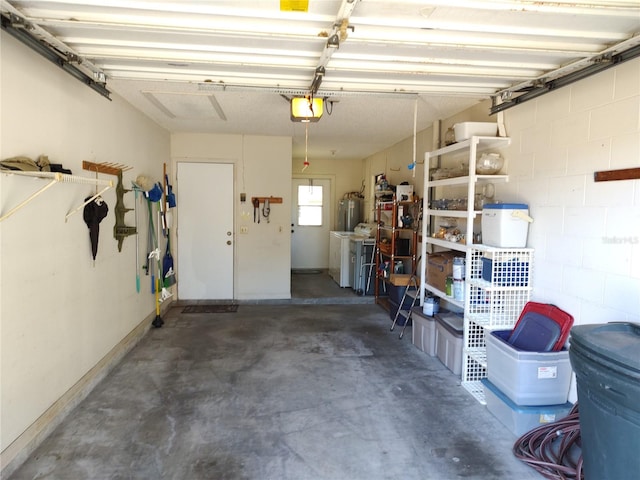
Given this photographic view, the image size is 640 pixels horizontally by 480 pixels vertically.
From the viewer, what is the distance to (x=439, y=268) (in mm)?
3615

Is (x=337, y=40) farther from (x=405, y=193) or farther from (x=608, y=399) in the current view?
(x=405, y=193)

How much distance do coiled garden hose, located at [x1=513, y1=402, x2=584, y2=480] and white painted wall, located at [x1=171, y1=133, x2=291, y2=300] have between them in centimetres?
393

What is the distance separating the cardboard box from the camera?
3488 mm

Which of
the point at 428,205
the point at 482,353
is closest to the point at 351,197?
the point at 428,205

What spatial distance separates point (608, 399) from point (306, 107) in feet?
9.12

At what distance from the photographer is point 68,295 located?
262cm

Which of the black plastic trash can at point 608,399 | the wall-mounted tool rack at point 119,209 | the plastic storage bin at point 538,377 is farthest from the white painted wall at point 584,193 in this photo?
the wall-mounted tool rack at point 119,209

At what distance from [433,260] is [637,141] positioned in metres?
1.96

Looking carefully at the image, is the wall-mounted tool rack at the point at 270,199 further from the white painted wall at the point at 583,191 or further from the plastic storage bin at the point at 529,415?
the plastic storage bin at the point at 529,415

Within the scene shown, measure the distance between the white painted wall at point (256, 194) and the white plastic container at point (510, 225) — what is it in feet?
10.7

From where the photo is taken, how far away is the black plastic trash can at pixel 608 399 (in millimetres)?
1488

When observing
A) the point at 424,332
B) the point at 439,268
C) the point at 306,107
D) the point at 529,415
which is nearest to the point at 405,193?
the point at 439,268

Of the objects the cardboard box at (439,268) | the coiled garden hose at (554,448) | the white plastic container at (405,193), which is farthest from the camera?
the white plastic container at (405,193)

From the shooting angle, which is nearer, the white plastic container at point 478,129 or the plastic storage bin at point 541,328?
the plastic storage bin at point 541,328
